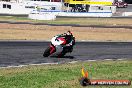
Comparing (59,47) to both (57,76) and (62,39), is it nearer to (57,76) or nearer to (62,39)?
(62,39)

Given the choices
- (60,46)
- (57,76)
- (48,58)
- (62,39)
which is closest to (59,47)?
(60,46)

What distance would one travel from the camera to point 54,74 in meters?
14.0

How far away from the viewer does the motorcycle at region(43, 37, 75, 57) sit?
19.5 metres

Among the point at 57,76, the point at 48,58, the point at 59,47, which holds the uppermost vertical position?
the point at 59,47

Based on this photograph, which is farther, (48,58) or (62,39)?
(48,58)

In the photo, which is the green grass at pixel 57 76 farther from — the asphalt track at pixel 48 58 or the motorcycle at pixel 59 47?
the asphalt track at pixel 48 58

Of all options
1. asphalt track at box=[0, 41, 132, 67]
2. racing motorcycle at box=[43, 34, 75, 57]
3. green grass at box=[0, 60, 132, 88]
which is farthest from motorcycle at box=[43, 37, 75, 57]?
green grass at box=[0, 60, 132, 88]

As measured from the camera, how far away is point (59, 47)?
19641 mm

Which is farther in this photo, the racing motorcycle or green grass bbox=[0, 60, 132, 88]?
the racing motorcycle

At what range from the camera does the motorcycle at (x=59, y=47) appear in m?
19.5

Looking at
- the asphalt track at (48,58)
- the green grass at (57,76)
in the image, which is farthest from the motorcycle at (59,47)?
the green grass at (57,76)

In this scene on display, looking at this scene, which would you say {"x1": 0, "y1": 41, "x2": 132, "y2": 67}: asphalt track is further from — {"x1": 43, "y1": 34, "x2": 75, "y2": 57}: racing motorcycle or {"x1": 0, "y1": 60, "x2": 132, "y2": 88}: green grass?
{"x1": 0, "y1": 60, "x2": 132, "y2": 88}: green grass

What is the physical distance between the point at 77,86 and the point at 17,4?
59007 mm

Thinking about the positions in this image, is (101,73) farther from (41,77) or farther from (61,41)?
(61,41)
